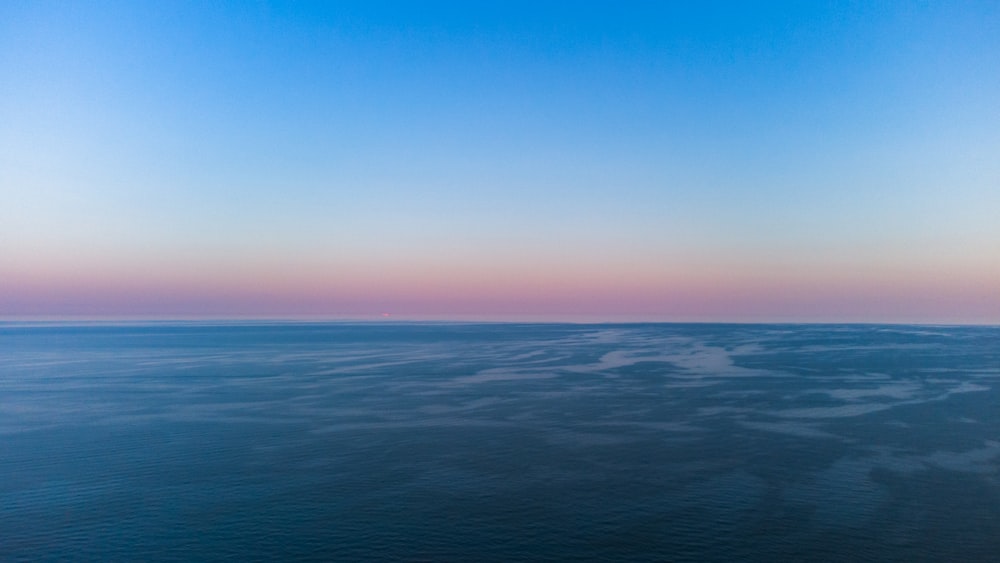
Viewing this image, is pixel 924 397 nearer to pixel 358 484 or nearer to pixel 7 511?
pixel 358 484

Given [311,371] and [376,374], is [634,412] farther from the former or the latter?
[311,371]

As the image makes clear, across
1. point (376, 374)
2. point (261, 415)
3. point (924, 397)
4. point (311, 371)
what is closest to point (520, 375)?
point (376, 374)

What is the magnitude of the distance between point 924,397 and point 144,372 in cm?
6066

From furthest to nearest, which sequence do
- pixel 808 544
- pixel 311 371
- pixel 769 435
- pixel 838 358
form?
1. pixel 838 358
2. pixel 311 371
3. pixel 769 435
4. pixel 808 544

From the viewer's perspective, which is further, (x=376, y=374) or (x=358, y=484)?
(x=376, y=374)

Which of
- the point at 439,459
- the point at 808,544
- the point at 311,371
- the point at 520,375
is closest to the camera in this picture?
the point at 808,544

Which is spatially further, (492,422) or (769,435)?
(492,422)

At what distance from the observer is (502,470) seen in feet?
83.3

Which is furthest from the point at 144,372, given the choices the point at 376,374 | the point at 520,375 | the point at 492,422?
the point at 492,422

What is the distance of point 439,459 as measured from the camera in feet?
88.6

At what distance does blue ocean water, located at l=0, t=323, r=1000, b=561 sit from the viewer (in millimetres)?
18688

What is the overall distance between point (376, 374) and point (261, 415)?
68.1ft

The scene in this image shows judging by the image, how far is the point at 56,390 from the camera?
1875 inches

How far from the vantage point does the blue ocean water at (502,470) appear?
61.3ft
